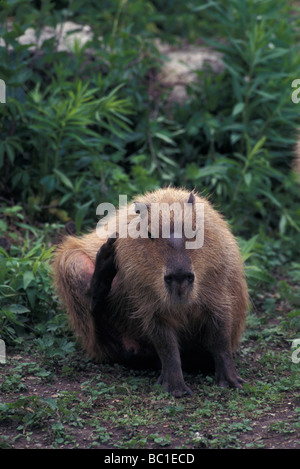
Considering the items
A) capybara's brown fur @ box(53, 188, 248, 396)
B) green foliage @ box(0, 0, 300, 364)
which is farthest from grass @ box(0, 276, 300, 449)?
green foliage @ box(0, 0, 300, 364)

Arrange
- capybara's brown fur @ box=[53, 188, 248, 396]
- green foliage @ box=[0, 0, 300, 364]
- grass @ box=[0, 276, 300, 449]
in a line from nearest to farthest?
grass @ box=[0, 276, 300, 449]
capybara's brown fur @ box=[53, 188, 248, 396]
green foliage @ box=[0, 0, 300, 364]

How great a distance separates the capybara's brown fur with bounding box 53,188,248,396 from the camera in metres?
3.97

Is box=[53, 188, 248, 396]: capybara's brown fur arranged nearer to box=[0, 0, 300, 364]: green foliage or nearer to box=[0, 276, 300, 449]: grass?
box=[0, 276, 300, 449]: grass

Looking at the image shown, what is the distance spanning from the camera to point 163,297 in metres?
4.01

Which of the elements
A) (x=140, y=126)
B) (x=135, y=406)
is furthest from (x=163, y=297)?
(x=140, y=126)

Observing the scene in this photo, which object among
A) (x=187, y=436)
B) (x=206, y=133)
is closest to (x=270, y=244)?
(x=206, y=133)

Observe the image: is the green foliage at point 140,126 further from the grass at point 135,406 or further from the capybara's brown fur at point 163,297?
the grass at point 135,406

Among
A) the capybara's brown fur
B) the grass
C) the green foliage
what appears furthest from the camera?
the green foliage

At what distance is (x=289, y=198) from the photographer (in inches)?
268

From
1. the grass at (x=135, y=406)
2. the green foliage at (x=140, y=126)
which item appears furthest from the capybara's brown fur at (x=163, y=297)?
the green foliage at (x=140, y=126)

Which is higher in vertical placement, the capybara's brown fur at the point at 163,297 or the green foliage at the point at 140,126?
the green foliage at the point at 140,126

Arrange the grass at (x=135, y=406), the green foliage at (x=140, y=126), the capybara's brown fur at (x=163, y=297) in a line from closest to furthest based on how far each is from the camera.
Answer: the grass at (x=135, y=406)
the capybara's brown fur at (x=163, y=297)
the green foliage at (x=140, y=126)

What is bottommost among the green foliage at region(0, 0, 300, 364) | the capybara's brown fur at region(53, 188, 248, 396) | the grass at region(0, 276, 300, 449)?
the grass at region(0, 276, 300, 449)

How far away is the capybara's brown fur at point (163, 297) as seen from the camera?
13.0ft
